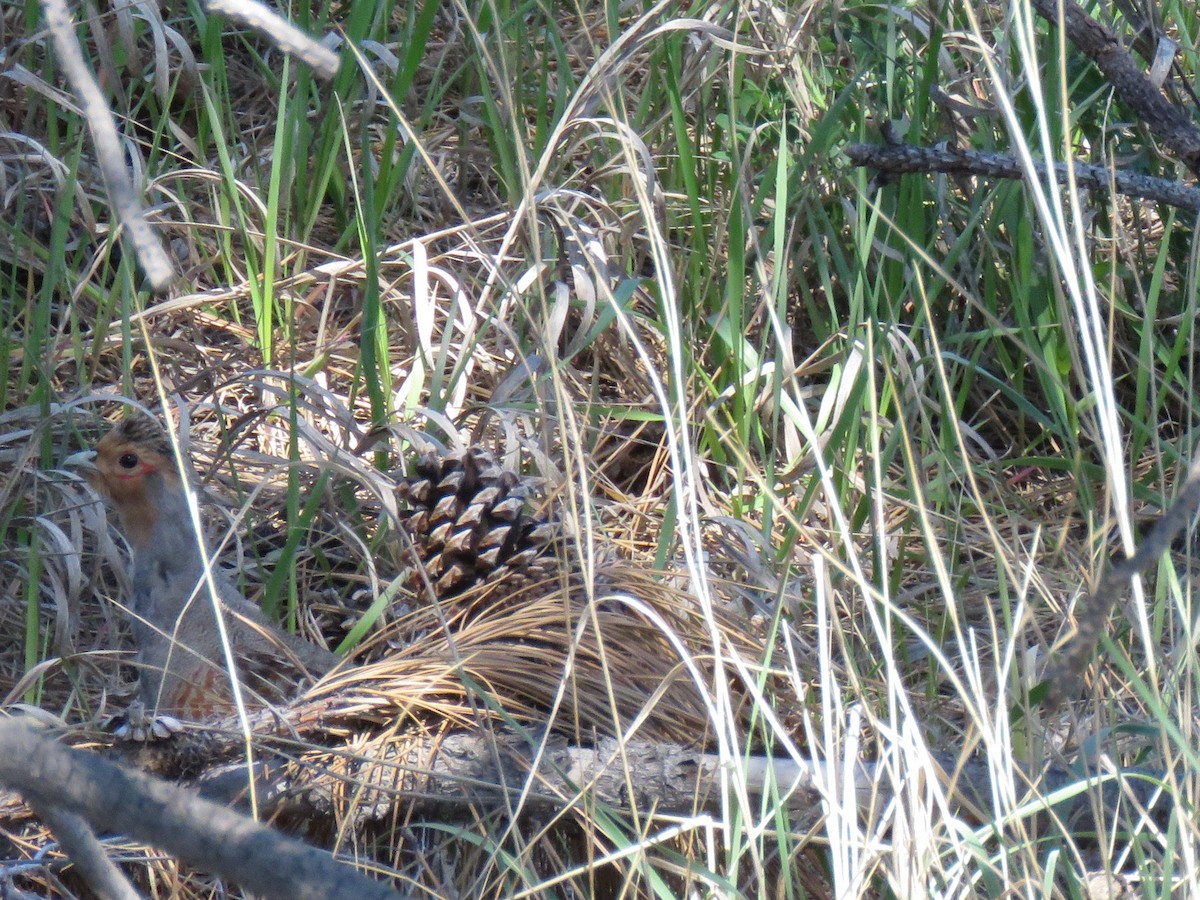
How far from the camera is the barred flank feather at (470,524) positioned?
2.42 meters

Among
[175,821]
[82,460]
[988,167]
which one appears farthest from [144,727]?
[988,167]

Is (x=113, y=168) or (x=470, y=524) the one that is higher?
(x=113, y=168)

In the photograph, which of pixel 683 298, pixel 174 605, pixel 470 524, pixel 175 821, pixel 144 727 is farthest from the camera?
pixel 683 298

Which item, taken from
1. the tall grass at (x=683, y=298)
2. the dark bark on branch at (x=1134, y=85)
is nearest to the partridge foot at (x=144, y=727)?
the tall grass at (x=683, y=298)

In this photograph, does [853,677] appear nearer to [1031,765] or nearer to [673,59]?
[1031,765]

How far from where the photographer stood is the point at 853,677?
137 centimetres

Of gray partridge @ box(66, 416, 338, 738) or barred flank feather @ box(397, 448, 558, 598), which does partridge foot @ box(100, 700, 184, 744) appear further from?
barred flank feather @ box(397, 448, 558, 598)

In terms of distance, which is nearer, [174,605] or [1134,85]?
[1134,85]

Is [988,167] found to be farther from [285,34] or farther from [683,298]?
→ [285,34]

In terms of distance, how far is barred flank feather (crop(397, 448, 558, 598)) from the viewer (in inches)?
95.4

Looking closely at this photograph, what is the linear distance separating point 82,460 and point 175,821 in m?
2.17

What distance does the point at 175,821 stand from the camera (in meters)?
0.62

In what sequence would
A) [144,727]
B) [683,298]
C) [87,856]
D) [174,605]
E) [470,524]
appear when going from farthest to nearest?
[683,298] → [174,605] → [470,524] → [144,727] → [87,856]

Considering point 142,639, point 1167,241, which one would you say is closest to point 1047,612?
point 1167,241
